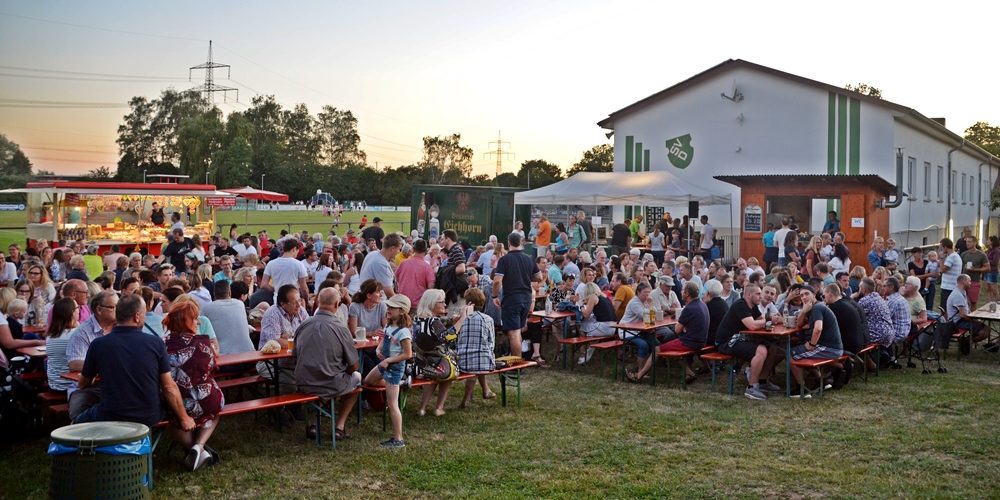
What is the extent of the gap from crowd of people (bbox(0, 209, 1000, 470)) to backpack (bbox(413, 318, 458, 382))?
0.04 ft

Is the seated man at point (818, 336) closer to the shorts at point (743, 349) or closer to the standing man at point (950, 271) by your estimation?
the shorts at point (743, 349)

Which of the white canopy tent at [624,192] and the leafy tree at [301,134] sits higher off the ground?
the leafy tree at [301,134]

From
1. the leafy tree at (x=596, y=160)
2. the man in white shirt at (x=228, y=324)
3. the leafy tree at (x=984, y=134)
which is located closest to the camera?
the man in white shirt at (x=228, y=324)

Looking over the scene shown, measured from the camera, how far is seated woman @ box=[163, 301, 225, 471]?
20.8 ft

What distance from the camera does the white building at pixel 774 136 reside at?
84.9 ft

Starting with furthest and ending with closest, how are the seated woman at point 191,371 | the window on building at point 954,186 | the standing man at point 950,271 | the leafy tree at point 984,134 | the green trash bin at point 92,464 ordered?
the leafy tree at point 984,134 < the window on building at point 954,186 < the standing man at point 950,271 < the seated woman at point 191,371 < the green trash bin at point 92,464

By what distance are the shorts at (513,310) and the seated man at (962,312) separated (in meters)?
5.94

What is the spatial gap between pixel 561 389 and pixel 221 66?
87215 mm

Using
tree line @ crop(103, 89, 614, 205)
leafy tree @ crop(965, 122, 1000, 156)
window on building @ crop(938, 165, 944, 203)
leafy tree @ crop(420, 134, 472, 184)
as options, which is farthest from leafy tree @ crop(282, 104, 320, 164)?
window on building @ crop(938, 165, 944, 203)

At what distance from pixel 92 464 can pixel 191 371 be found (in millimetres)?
1459

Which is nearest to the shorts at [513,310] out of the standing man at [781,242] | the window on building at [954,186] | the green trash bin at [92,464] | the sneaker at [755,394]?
the sneaker at [755,394]

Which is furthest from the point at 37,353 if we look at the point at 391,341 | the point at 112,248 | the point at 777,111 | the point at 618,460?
the point at 777,111

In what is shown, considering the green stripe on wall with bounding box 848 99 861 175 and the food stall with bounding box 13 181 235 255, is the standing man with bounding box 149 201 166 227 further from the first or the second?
the green stripe on wall with bounding box 848 99 861 175

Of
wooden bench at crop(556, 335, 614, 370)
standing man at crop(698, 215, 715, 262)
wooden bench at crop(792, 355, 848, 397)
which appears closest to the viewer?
wooden bench at crop(792, 355, 848, 397)
